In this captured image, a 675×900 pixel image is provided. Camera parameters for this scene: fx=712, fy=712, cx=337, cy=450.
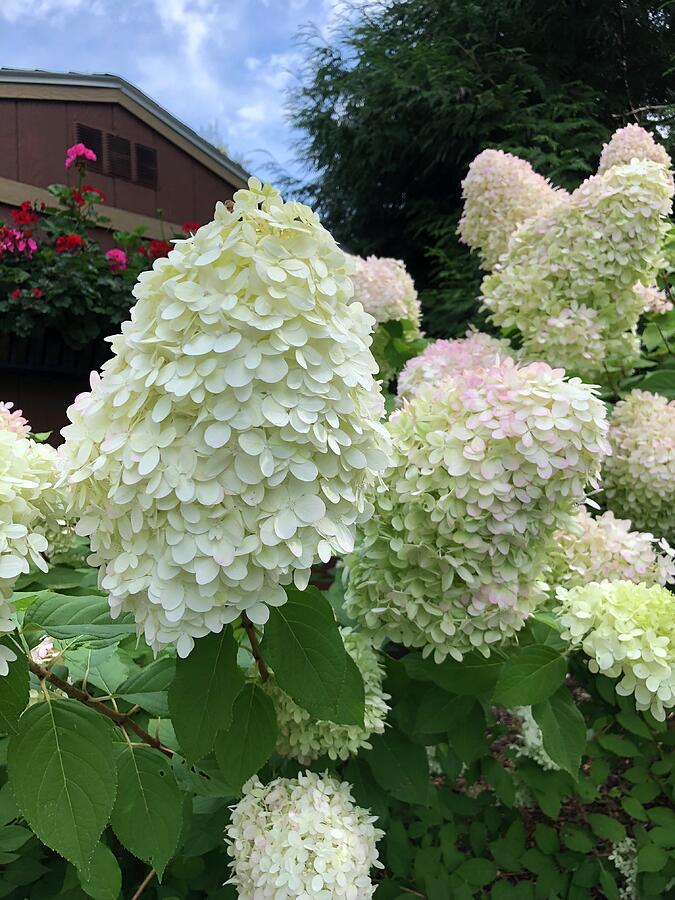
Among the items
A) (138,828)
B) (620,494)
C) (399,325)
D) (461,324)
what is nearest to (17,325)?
(461,324)

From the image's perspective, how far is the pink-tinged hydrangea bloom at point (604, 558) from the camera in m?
1.06

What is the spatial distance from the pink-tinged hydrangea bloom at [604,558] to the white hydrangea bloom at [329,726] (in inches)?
13.3

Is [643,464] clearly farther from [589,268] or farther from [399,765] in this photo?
[399,765]

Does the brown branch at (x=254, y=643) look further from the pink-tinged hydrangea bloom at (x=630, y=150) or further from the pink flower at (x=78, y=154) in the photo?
the pink flower at (x=78, y=154)

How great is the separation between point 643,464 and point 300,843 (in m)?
0.95

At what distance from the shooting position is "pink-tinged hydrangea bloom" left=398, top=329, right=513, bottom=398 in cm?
136

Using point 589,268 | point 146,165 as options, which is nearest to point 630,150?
point 589,268

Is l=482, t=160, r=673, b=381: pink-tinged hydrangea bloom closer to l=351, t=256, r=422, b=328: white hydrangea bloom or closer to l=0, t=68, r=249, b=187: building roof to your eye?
l=351, t=256, r=422, b=328: white hydrangea bloom

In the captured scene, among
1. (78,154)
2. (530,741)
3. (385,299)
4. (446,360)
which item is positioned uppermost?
(78,154)

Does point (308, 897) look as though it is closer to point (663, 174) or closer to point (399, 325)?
point (663, 174)

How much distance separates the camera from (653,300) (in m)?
1.62

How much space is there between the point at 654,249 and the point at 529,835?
1.17 m

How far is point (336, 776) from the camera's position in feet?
3.18

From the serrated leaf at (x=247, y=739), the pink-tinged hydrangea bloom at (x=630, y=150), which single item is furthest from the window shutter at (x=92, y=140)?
the serrated leaf at (x=247, y=739)
